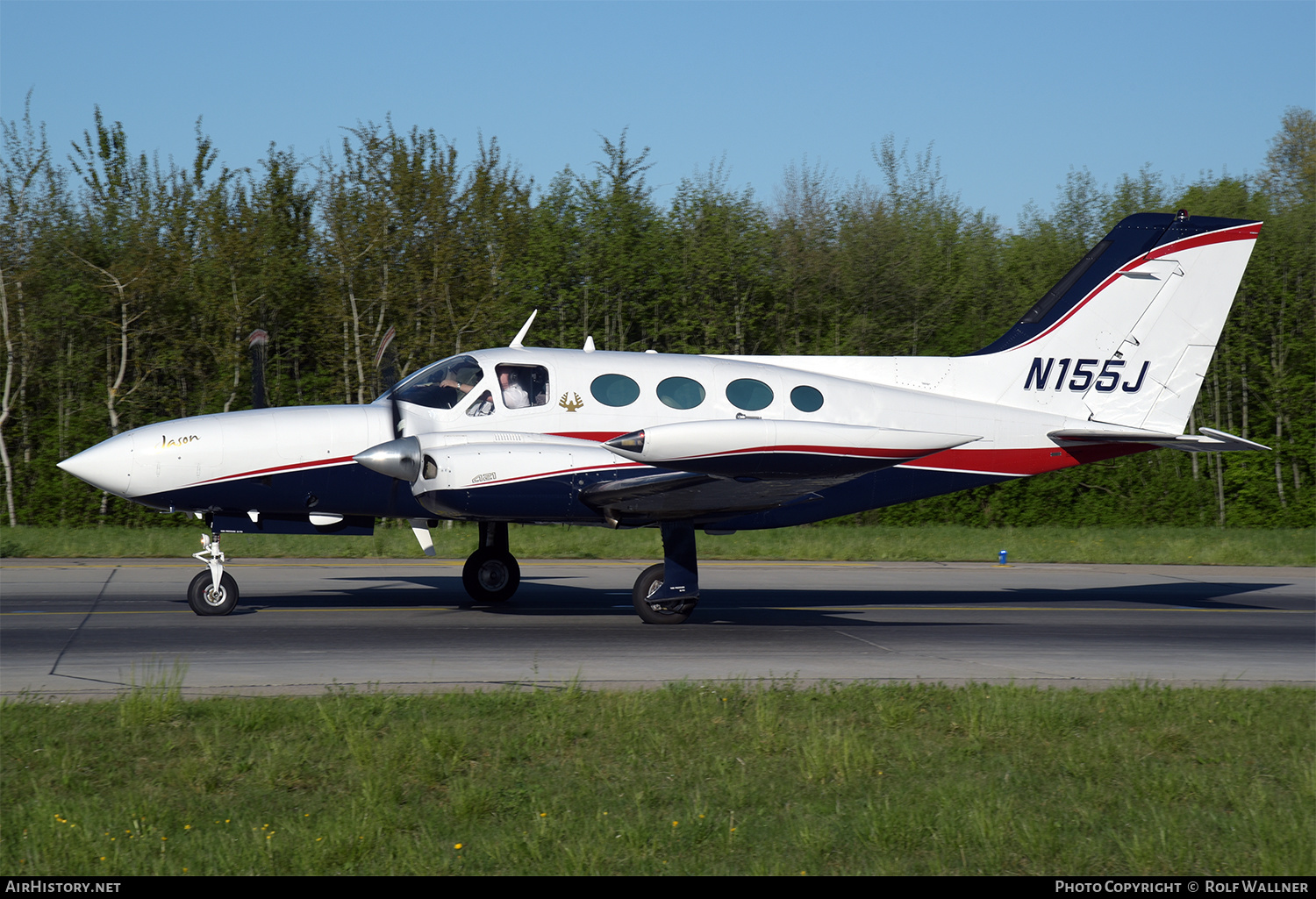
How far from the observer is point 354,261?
23922mm

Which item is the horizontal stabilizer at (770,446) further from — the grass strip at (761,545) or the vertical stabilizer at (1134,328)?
the grass strip at (761,545)

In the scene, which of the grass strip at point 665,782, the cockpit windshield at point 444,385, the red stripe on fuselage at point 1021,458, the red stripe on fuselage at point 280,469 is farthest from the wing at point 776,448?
the red stripe on fuselage at point 280,469

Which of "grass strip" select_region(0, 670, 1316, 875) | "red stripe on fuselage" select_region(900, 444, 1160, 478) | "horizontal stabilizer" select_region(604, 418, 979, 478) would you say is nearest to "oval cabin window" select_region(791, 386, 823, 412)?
"red stripe on fuselage" select_region(900, 444, 1160, 478)

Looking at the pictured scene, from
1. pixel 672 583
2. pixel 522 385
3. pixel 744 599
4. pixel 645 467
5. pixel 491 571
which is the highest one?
pixel 522 385

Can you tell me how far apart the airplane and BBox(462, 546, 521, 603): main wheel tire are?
0.02 metres

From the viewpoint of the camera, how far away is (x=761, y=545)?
21719 mm

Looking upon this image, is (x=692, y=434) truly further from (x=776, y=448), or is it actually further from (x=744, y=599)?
(x=744, y=599)

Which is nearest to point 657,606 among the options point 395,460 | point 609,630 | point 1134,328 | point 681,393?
point 609,630

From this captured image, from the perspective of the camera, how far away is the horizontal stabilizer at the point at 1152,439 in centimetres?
1338

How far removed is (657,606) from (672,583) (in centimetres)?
33

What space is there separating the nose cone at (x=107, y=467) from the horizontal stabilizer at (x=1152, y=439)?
10906 millimetres

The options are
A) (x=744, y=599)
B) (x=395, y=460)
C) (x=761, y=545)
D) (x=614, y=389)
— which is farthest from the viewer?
(x=761, y=545)

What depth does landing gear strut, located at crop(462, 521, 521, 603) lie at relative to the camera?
13555mm

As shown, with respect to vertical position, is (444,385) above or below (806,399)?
above
